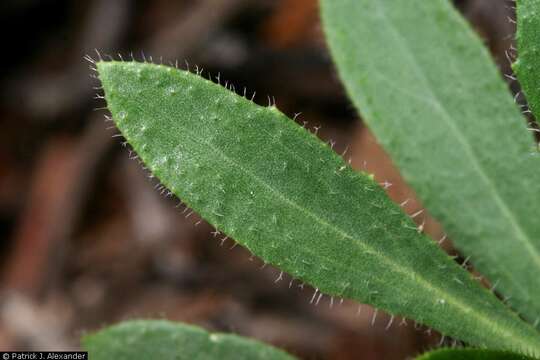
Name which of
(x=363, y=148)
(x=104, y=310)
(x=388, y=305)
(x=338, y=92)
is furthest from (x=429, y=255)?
(x=104, y=310)

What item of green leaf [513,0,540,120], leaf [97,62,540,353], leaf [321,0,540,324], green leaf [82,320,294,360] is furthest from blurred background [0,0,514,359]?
green leaf [513,0,540,120]

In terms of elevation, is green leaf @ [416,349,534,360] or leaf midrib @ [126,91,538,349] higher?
leaf midrib @ [126,91,538,349]

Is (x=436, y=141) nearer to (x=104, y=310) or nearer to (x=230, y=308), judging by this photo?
(x=230, y=308)

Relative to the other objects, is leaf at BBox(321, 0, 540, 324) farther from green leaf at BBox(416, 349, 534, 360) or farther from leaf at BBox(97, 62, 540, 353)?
green leaf at BBox(416, 349, 534, 360)

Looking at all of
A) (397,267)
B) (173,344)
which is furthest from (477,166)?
(173,344)

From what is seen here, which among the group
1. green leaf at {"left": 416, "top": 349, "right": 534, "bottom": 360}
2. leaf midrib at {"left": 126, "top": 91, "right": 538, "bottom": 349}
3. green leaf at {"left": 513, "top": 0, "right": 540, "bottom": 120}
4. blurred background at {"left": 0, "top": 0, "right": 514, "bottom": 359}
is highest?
Answer: blurred background at {"left": 0, "top": 0, "right": 514, "bottom": 359}

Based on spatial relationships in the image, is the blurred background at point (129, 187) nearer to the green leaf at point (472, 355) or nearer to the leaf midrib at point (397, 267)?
the leaf midrib at point (397, 267)

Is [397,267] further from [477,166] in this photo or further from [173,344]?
[173,344]

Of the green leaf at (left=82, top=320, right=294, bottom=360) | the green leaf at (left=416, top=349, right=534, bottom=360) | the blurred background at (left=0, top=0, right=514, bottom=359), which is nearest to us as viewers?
the green leaf at (left=416, top=349, right=534, bottom=360)
